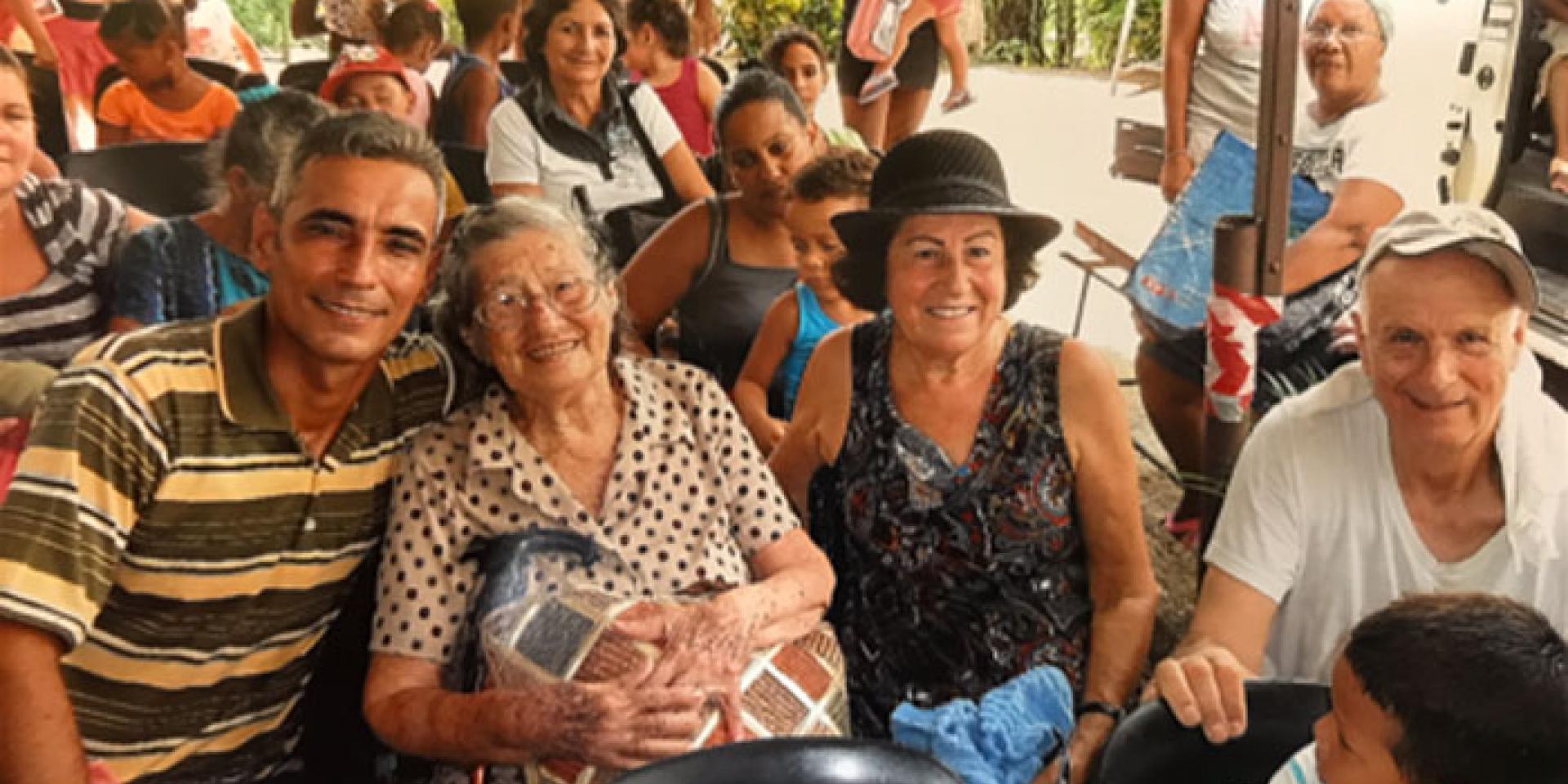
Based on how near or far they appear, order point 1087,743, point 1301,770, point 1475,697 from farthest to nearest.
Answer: point 1087,743 < point 1301,770 < point 1475,697

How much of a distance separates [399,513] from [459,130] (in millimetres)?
705

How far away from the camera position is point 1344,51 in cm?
223

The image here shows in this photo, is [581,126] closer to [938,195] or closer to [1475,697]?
[938,195]

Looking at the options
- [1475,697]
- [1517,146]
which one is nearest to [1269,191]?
[1517,146]

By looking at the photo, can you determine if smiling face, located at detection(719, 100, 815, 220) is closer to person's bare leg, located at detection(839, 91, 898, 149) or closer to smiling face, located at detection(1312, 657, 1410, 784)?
person's bare leg, located at detection(839, 91, 898, 149)

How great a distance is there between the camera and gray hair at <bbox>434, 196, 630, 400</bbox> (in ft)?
6.27

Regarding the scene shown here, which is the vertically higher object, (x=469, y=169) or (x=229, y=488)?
(x=469, y=169)

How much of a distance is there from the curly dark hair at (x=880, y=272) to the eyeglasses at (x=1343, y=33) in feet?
1.92

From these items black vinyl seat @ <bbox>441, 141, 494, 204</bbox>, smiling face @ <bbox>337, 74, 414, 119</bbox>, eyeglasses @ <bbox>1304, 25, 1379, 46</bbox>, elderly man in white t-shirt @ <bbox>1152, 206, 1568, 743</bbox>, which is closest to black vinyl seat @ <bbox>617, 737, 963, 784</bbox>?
elderly man in white t-shirt @ <bbox>1152, 206, 1568, 743</bbox>

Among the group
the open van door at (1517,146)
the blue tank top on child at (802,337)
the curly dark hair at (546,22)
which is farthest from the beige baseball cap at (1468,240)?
the curly dark hair at (546,22)

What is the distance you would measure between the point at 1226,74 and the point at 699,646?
1271mm

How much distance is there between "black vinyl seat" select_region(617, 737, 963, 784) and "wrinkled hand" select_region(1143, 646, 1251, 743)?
38 centimetres

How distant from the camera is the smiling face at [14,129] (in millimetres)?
1976

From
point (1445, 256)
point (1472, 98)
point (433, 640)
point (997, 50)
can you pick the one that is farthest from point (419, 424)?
point (1472, 98)
